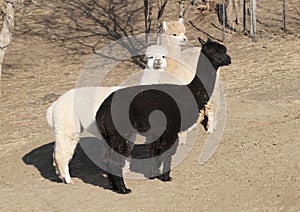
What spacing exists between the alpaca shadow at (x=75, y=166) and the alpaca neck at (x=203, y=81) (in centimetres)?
161

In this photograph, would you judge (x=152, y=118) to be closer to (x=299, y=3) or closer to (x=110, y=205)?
(x=110, y=205)

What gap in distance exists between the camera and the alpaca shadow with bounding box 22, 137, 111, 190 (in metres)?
8.25

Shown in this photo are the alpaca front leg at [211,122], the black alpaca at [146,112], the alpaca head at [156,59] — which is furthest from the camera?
the alpaca front leg at [211,122]

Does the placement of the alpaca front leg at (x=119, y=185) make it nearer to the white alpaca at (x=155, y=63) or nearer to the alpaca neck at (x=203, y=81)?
the alpaca neck at (x=203, y=81)

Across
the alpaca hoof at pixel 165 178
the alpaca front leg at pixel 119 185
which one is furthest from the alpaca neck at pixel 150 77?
the alpaca front leg at pixel 119 185

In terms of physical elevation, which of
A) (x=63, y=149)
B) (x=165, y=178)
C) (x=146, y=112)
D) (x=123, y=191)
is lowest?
(x=165, y=178)

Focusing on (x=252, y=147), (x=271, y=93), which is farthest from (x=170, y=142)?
(x=271, y=93)

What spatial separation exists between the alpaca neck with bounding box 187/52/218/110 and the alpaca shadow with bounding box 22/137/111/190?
161 centimetres

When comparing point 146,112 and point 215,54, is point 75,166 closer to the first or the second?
point 146,112

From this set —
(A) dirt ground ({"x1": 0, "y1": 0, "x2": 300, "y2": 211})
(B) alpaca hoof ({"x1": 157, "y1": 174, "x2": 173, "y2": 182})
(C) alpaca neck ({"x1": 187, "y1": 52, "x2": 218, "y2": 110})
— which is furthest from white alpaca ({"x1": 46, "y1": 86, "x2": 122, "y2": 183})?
(C) alpaca neck ({"x1": 187, "y1": 52, "x2": 218, "y2": 110})

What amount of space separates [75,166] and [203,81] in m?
2.46

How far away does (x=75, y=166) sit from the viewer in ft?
29.5

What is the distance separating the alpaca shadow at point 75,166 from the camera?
825 cm

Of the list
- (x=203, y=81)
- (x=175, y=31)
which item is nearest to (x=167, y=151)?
(x=203, y=81)
